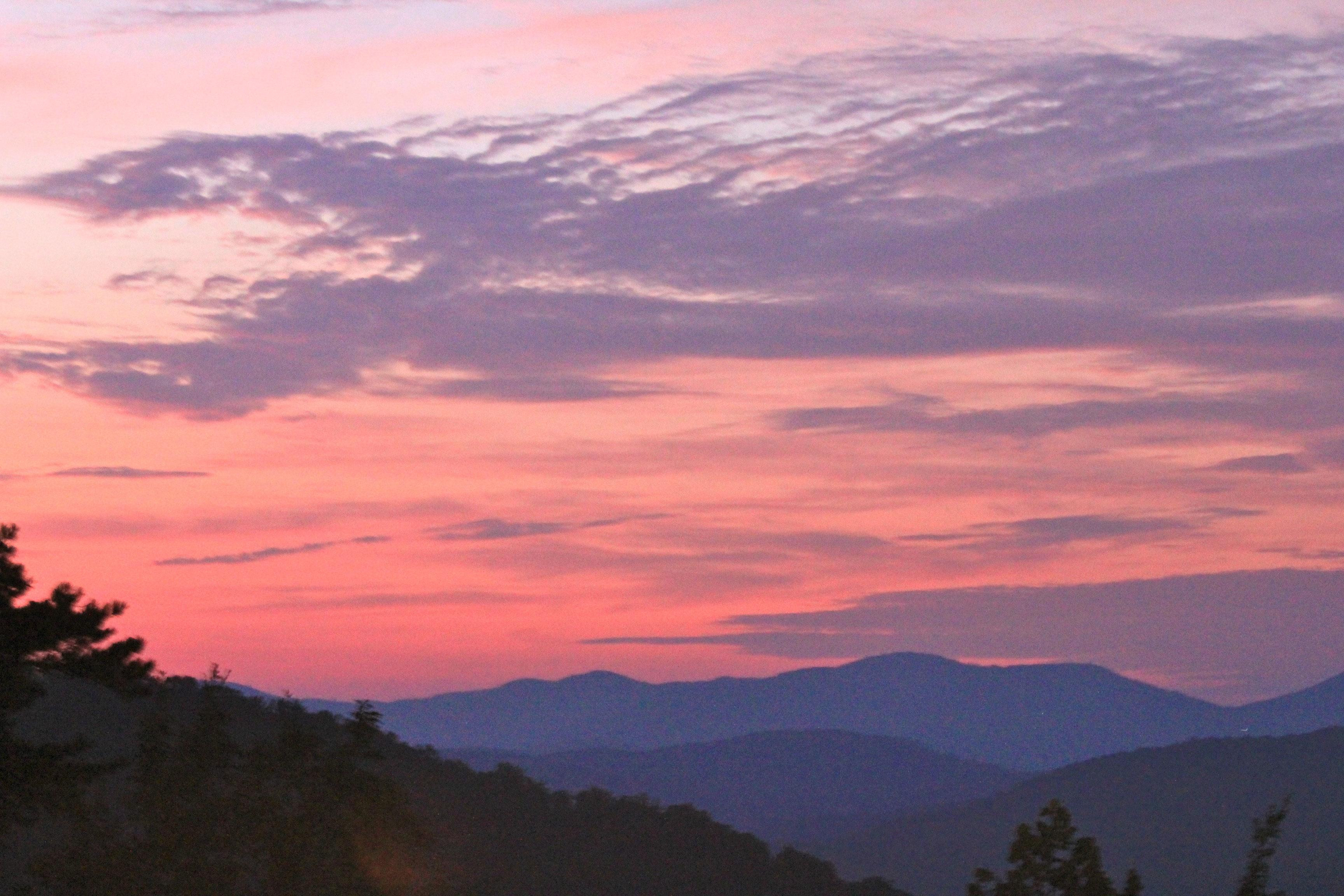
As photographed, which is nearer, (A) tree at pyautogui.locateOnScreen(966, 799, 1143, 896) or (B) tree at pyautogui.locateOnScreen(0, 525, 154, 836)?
(B) tree at pyautogui.locateOnScreen(0, 525, 154, 836)

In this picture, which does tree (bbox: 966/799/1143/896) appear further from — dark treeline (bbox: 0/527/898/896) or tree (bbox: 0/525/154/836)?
tree (bbox: 0/525/154/836)

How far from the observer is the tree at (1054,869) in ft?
129

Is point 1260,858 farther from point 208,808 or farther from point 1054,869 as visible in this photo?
point 208,808

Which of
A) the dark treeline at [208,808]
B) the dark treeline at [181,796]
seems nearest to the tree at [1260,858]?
the dark treeline at [208,808]

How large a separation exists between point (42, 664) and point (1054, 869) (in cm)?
2319

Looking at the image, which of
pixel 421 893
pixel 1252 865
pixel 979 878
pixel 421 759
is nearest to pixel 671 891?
pixel 421 759

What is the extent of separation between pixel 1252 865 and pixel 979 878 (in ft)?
33.0

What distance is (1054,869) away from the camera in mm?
39906

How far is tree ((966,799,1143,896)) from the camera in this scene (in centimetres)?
3922

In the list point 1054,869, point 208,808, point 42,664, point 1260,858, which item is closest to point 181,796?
point 208,808

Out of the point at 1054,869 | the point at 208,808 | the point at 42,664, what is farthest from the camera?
the point at 208,808

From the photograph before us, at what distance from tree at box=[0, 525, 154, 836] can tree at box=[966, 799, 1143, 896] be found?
20.1 meters

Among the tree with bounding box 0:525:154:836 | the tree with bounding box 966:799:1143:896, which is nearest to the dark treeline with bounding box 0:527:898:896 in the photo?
the tree with bounding box 0:525:154:836

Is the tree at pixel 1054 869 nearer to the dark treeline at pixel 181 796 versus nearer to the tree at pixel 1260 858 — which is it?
the tree at pixel 1260 858
